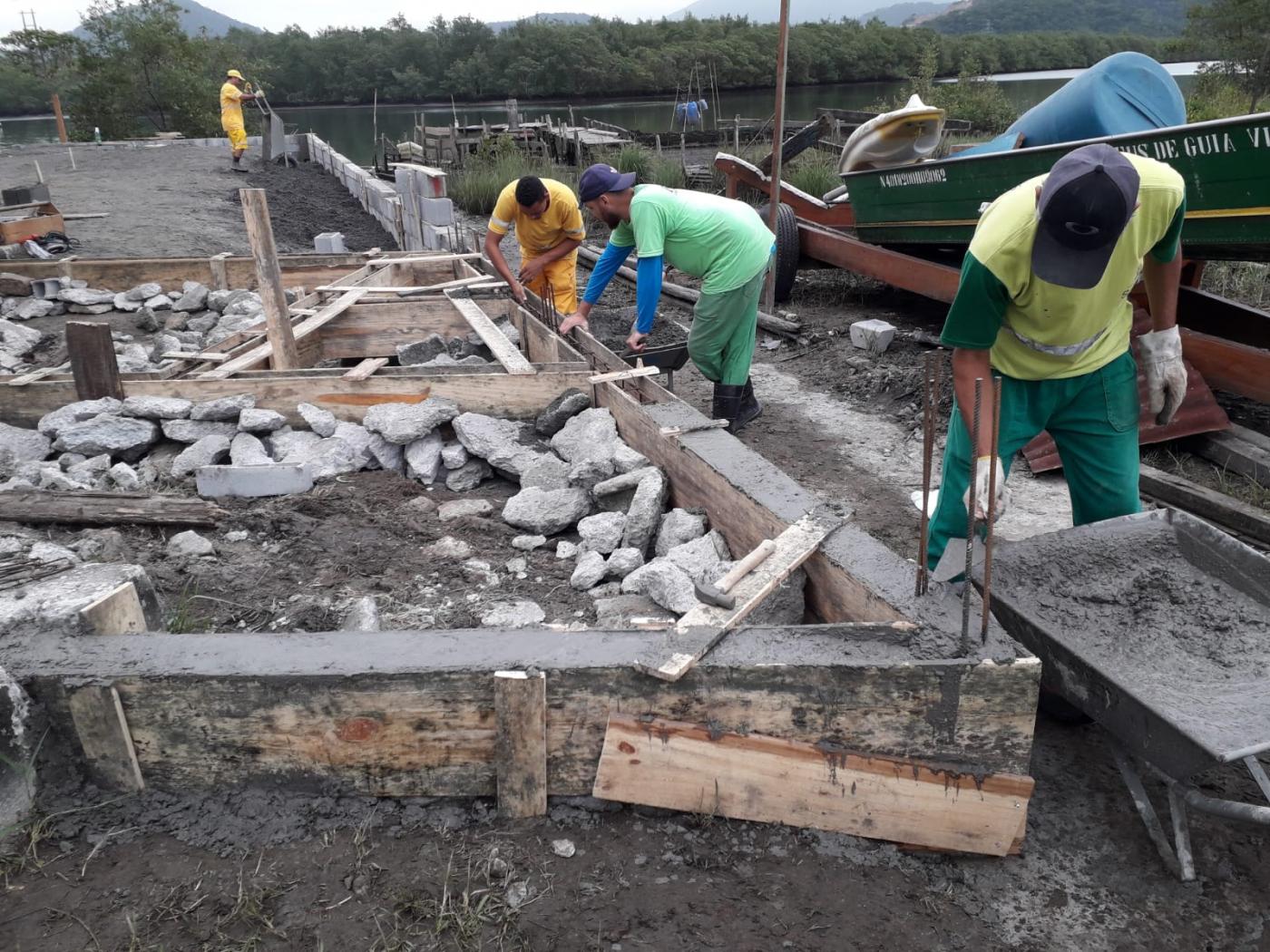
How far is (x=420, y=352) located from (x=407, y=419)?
1507 millimetres

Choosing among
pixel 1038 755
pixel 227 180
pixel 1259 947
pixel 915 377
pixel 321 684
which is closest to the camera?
pixel 1259 947

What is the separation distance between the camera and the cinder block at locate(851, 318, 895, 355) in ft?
23.3

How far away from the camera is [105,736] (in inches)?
90.9

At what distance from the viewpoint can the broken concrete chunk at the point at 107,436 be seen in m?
4.48

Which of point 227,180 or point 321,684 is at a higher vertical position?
point 227,180

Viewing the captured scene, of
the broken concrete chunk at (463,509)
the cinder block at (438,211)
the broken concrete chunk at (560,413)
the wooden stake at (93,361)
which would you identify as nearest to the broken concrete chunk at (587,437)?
the broken concrete chunk at (560,413)

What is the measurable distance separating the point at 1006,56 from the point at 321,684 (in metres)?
67.5

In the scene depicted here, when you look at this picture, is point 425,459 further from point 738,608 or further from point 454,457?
point 738,608

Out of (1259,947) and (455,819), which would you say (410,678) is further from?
(1259,947)

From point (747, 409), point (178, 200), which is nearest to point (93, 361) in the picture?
point (747, 409)

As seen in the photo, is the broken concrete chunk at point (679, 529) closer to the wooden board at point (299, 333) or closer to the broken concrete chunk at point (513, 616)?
the broken concrete chunk at point (513, 616)

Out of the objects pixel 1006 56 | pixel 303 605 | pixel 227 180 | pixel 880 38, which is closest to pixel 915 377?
pixel 303 605

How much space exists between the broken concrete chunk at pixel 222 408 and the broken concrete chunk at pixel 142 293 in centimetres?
350

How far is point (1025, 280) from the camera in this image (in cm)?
243
